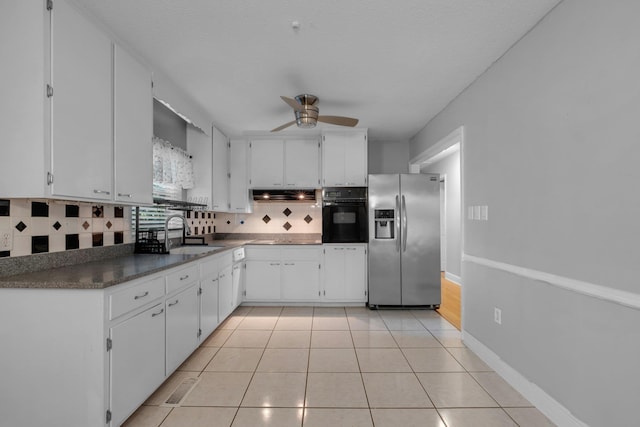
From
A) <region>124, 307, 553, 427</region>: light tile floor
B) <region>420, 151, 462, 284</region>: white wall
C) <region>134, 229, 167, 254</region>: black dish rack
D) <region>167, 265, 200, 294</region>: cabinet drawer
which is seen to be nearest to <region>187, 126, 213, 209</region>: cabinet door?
<region>134, 229, 167, 254</region>: black dish rack

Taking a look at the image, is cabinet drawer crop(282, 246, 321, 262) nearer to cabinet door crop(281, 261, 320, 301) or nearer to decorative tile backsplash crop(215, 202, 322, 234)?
cabinet door crop(281, 261, 320, 301)

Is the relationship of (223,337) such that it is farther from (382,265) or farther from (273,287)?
(382,265)

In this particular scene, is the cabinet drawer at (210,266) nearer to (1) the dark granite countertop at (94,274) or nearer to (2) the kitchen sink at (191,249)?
(2) the kitchen sink at (191,249)

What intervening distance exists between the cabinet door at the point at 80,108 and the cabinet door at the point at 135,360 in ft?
2.64

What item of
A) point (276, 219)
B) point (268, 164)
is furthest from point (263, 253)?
point (268, 164)

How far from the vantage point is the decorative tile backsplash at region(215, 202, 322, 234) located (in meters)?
4.81

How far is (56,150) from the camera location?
163 cm

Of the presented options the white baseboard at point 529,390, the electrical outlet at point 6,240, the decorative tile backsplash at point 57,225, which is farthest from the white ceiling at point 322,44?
the white baseboard at point 529,390

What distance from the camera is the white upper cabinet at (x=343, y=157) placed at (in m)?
4.29

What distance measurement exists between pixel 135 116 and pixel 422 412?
109 inches

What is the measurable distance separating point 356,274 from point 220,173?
7.39ft

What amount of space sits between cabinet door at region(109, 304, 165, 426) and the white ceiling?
183cm

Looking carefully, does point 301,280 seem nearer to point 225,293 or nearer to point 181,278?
point 225,293

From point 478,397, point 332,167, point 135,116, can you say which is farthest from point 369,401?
→ point 332,167
